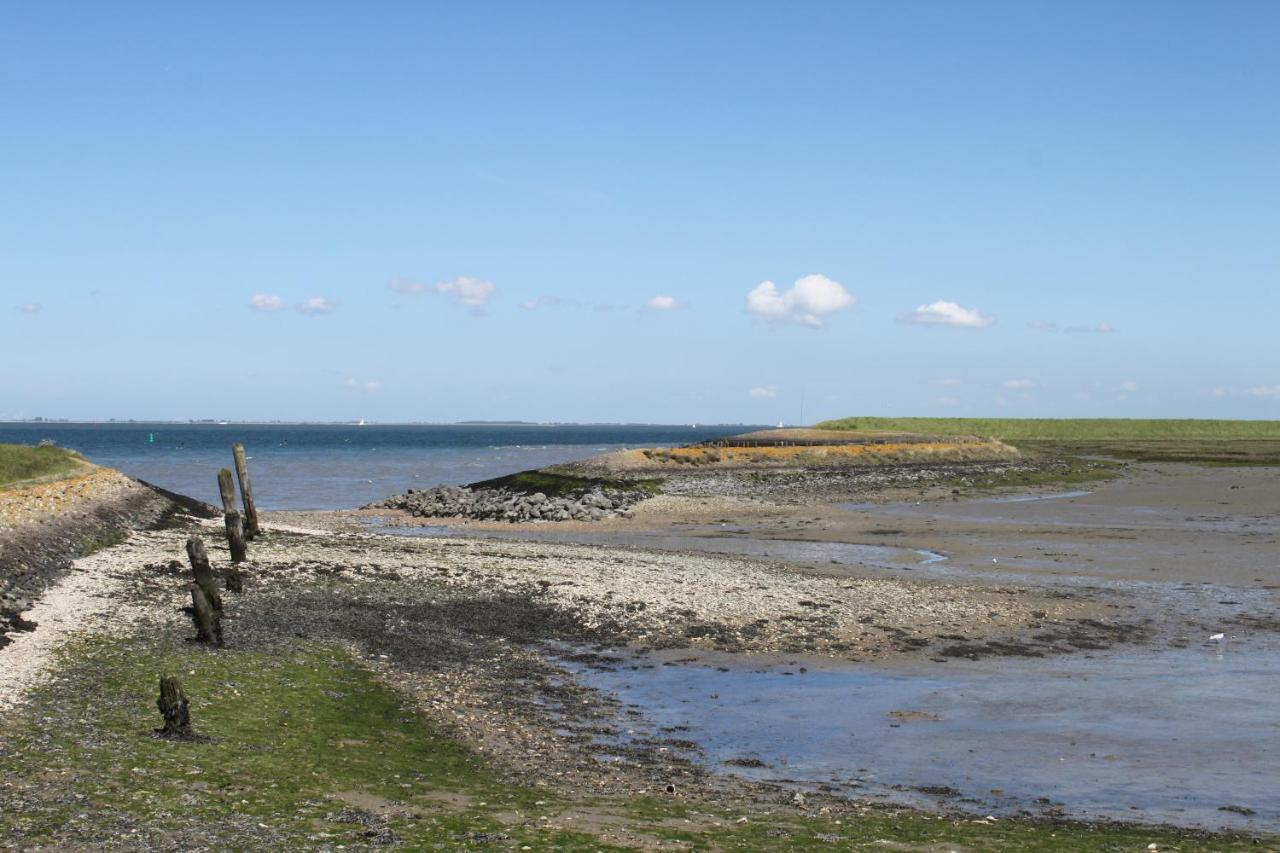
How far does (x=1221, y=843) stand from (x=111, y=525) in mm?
35835

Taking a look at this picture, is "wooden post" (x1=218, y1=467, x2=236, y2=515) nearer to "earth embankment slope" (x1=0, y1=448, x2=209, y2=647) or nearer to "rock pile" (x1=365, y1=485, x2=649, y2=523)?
"earth embankment slope" (x1=0, y1=448, x2=209, y2=647)

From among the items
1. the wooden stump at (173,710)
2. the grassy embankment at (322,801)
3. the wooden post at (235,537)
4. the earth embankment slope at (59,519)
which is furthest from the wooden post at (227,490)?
the wooden stump at (173,710)

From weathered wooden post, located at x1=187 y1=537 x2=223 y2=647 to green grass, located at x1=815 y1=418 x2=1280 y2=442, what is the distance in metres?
128

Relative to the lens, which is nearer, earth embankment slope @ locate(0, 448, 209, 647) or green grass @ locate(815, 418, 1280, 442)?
earth embankment slope @ locate(0, 448, 209, 647)

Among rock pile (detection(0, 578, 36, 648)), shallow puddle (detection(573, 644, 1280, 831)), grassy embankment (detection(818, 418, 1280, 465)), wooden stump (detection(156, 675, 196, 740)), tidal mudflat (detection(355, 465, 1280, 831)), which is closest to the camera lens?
wooden stump (detection(156, 675, 196, 740))

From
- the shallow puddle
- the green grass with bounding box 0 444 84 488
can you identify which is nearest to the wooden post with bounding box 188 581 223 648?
the shallow puddle

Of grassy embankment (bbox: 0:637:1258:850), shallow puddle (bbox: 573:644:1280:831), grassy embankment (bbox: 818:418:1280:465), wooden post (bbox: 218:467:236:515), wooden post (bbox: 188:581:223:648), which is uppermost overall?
grassy embankment (bbox: 818:418:1280:465)

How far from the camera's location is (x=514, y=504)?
201ft

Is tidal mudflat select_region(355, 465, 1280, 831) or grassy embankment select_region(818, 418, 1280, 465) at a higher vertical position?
grassy embankment select_region(818, 418, 1280, 465)

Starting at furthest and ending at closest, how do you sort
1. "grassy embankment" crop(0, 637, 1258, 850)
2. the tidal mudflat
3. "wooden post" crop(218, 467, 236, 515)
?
"wooden post" crop(218, 467, 236, 515), the tidal mudflat, "grassy embankment" crop(0, 637, 1258, 850)

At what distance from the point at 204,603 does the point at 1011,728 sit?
15.3m

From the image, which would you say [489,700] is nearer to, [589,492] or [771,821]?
[771,821]

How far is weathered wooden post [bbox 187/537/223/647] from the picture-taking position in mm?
22078

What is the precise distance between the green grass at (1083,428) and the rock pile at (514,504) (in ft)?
288
